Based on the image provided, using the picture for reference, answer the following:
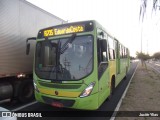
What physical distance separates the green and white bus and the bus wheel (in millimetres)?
1701

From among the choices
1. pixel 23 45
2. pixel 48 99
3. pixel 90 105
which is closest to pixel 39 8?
pixel 23 45

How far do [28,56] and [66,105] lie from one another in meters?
3.45

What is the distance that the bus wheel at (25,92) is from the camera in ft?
26.6

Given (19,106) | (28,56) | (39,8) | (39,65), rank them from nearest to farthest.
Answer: (39,65) → (19,106) → (28,56) → (39,8)

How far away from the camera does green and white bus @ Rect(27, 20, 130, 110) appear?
227 inches

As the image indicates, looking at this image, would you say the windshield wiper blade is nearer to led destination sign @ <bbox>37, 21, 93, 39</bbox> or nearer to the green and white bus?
the green and white bus

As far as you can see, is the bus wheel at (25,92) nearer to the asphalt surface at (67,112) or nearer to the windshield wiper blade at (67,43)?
the asphalt surface at (67,112)

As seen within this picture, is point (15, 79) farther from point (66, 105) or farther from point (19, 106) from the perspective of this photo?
point (66, 105)

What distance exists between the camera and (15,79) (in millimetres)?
8070

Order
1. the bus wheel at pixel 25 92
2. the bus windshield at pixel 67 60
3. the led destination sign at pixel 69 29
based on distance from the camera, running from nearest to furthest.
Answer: the bus windshield at pixel 67 60 < the led destination sign at pixel 69 29 < the bus wheel at pixel 25 92

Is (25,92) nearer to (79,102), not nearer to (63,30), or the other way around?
(63,30)

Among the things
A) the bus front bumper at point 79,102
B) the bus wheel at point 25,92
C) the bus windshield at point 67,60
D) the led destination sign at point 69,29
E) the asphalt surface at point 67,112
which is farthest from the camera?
the bus wheel at point 25,92

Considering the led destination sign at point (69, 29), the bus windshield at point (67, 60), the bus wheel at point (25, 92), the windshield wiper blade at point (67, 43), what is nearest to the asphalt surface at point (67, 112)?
the bus wheel at point (25, 92)

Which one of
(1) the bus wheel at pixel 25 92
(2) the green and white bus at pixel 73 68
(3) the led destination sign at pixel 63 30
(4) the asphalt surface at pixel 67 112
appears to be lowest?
(4) the asphalt surface at pixel 67 112
